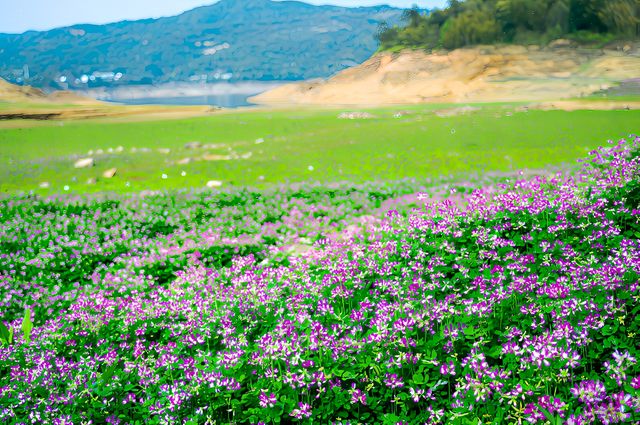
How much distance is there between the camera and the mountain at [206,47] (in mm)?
32625

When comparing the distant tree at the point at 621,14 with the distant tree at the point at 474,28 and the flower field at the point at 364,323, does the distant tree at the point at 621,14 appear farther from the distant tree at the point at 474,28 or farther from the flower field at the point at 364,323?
the flower field at the point at 364,323

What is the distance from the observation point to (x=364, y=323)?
15.8 ft

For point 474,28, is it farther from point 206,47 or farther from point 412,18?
point 206,47

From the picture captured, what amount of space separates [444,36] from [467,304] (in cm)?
2358

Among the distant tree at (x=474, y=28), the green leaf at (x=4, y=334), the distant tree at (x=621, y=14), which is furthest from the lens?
the distant tree at (x=474, y=28)

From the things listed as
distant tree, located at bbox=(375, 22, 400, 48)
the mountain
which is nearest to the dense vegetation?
distant tree, located at bbox=(375, 22, 400, 48)

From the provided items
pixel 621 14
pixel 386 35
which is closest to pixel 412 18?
pixel 386 35

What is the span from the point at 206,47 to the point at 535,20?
7453 centimetres

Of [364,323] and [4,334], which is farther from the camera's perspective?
[4,334]

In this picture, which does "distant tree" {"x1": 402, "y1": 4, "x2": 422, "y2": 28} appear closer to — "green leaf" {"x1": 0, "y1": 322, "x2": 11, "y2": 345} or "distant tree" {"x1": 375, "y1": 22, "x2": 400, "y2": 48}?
"distant tree" {"x1": 375, "y1": 22, "x2": 400, "y2": 48}

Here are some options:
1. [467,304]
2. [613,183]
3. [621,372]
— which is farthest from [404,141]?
[621,372]

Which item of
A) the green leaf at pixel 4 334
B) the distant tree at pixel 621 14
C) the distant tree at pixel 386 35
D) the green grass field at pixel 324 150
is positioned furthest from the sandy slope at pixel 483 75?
the green leaf at pixel 4 334

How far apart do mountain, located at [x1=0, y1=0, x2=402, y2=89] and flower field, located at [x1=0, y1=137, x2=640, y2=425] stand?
21.7 metres

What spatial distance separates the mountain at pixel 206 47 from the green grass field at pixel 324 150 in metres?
6.29
